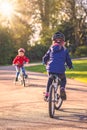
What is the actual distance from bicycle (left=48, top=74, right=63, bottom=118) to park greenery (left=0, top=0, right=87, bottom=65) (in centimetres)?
4285

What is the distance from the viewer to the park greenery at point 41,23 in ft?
191

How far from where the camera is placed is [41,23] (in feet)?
218

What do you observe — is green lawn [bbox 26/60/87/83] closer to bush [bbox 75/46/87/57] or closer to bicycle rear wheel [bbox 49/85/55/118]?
bicycle rear wheel [bbox 49/85/55/118]

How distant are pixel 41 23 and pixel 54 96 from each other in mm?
56631

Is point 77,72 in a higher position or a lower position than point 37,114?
lower

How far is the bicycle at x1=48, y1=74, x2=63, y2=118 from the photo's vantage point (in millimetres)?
9967

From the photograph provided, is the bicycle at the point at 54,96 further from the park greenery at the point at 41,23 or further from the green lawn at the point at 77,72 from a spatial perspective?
the park greenery at the point at 41,23

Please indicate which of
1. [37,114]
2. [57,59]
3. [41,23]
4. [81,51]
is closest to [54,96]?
[37,114]

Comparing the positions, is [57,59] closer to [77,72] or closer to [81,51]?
[77,72]

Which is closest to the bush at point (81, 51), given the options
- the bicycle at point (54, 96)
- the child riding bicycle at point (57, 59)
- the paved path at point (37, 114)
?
the paved path at point (37, 114)

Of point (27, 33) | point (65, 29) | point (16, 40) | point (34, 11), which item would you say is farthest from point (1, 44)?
point (65, 29)

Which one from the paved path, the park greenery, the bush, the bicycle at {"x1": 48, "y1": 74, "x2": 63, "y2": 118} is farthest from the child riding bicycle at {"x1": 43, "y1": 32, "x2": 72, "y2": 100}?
the bush

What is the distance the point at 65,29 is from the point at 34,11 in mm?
6634

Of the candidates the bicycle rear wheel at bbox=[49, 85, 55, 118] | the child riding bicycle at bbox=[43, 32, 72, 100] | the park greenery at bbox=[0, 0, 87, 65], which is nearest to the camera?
the bicycle rear wheel at bbox=[49, 85, 55, 118]
